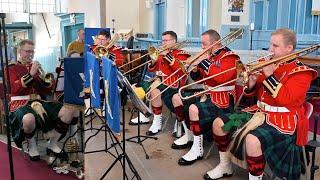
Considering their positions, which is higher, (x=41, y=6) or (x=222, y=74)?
(x=41, y=6)

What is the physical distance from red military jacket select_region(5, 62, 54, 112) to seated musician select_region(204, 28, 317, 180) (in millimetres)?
2877

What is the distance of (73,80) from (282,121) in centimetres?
282

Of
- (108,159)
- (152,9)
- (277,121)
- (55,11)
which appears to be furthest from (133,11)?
(277,121)

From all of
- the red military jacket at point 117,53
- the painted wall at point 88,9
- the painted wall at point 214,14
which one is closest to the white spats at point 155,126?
the red military jacket at point 117,53

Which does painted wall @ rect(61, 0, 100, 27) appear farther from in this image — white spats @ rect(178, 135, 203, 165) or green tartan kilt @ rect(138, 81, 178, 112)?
white spats @ rect(178, 135, 203, 165)

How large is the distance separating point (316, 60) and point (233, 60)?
1461mm

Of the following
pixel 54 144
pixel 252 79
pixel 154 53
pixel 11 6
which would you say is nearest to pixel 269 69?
pixel 252 79

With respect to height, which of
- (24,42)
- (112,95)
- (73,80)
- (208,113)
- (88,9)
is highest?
(88,9)

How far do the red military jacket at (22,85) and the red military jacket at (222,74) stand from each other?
2275mm

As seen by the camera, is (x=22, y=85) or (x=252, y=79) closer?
(x=252, y=79)

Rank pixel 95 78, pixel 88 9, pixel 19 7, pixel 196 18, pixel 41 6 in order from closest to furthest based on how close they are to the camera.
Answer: pixel 95 78, pixel 19 7, pixel 41 6, pixel 196 18, pixel 88 9

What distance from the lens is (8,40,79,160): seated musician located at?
4230 mm

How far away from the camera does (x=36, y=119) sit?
442 centimetres

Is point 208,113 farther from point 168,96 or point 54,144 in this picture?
point 54,144
